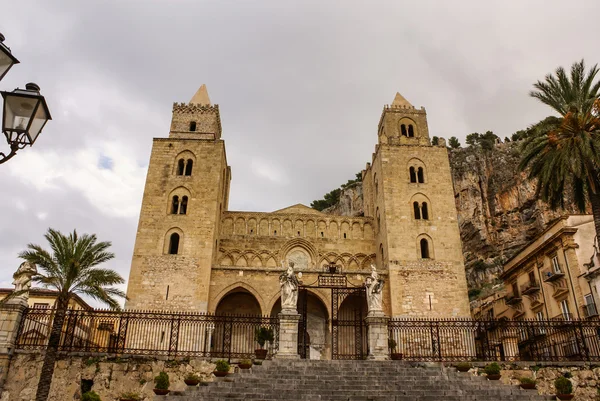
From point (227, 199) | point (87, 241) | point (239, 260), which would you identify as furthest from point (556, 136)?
point (227, 199)

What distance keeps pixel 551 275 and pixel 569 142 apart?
9.39 metres

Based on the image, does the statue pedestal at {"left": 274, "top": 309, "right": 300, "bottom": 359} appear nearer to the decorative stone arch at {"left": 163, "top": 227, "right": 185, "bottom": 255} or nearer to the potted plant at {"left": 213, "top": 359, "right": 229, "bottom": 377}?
the potted plant at {"left": 213, "top": 359, "right": 229, "bottom": 377}

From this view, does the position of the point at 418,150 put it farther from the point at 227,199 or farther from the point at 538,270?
the point at 227,199

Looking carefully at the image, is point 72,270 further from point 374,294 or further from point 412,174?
point 412,174

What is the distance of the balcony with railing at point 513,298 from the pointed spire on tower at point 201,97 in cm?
Result: 2413

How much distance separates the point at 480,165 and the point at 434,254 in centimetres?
3912

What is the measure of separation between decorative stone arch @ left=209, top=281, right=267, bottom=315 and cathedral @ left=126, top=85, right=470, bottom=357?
0.06 metres

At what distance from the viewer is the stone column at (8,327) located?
14633 millimetres

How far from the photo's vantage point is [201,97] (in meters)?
34.4

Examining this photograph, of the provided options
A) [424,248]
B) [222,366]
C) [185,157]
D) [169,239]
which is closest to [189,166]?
[185,157]

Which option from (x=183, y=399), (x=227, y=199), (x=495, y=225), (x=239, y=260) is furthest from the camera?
(x=495, y=225)

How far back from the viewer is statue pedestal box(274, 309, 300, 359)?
1556cm

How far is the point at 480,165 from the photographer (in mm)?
62938

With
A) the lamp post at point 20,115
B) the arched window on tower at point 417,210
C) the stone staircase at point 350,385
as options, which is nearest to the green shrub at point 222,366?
the stone staircase at point 350,385
